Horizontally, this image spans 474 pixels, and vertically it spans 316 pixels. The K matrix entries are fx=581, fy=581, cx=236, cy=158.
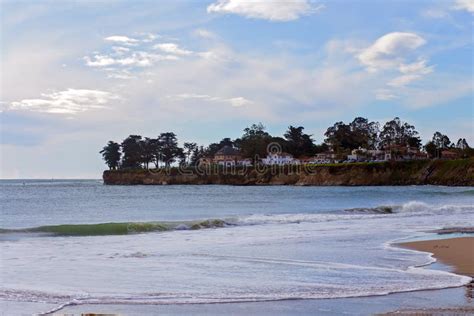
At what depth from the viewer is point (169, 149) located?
182125mm

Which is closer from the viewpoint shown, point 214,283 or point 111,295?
point 111,295

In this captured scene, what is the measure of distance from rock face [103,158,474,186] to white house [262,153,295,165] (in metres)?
12.3

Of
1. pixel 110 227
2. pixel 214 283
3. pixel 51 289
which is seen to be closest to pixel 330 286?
pixel 214 283

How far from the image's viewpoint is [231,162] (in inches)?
6649

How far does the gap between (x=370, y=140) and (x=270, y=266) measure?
569ft

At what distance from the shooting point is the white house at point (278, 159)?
525ft

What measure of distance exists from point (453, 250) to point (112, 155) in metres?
178

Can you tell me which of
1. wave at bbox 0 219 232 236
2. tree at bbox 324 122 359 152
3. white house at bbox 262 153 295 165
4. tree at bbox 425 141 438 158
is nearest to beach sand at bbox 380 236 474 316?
wave at bbox 0 219 232 236

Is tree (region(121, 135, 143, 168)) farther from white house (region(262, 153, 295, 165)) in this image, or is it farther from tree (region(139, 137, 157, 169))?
white house (region(262, 153, 295, 165))

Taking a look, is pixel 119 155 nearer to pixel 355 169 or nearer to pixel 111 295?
pixel 355 169

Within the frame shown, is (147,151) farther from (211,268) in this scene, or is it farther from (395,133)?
(211,268)

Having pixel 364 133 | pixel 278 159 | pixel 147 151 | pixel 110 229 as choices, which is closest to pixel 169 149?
pixel 147 151

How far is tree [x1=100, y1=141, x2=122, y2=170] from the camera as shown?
186 meters

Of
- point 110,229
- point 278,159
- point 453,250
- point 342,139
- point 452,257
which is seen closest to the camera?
point 452,257
